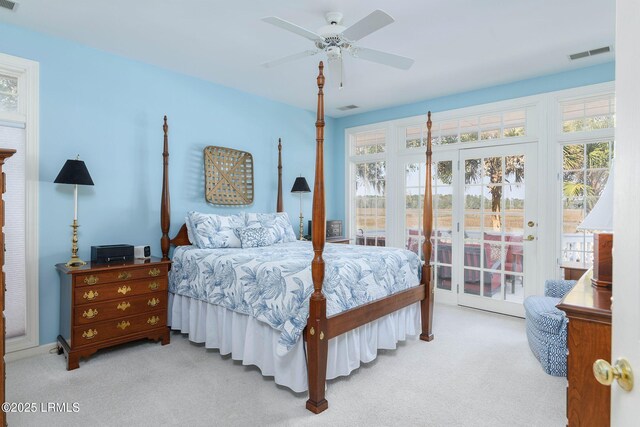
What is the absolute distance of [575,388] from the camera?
4.29 ft

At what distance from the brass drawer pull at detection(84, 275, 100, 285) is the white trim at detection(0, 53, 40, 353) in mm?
604

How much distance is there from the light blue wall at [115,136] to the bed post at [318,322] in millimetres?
2185

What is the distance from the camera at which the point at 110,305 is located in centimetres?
298

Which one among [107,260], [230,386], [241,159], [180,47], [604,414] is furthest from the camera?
[241,159]

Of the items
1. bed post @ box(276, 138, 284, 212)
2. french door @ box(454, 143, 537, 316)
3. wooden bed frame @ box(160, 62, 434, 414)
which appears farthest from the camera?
bed post @ box(276, 138, 284, 212)

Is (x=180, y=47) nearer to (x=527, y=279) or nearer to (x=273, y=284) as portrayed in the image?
(x=273, y=284)

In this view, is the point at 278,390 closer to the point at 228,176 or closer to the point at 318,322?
the point at 318,322

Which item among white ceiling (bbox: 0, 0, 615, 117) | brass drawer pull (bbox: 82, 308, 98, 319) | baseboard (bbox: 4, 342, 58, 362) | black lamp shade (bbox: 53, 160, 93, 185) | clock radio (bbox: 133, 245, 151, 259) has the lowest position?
baseboard (bbox: 4, 342, 58, 362)

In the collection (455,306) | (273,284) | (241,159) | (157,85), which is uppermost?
(157,85)

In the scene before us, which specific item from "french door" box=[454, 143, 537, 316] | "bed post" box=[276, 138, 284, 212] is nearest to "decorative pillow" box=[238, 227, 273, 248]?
"bed post" box=[276, 138, 284, 212]

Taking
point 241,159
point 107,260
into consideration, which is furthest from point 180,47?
point 107,260

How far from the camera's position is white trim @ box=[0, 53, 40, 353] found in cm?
302

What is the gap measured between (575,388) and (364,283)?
5.16 feet

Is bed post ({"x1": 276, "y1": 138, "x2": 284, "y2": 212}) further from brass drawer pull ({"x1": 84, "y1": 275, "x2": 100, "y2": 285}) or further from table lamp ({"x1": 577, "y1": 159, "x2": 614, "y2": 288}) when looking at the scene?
table lamp ({"x1": 577, "y1": 159, "x2": 614, "y2": 288})
